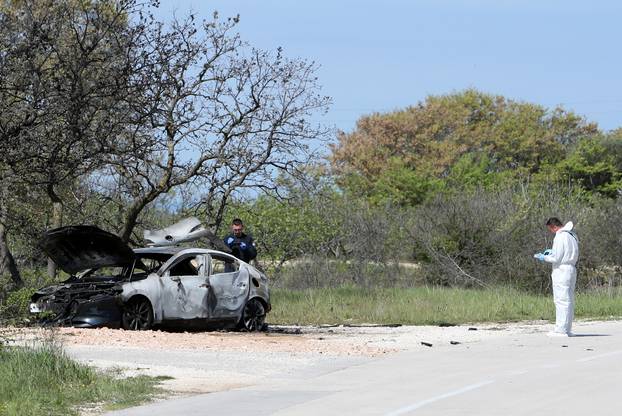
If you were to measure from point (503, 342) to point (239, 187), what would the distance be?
35.0 feet

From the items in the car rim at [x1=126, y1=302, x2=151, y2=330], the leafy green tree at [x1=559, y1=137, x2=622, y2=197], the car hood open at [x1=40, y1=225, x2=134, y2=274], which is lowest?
the car rim at [x1=126, y1=302, x2=151, y2=330]

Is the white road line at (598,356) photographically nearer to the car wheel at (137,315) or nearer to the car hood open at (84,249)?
the car wheel at (137,315)

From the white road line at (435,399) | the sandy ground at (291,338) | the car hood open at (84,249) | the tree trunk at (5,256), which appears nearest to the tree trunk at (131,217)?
the tree trunk at (5,256)

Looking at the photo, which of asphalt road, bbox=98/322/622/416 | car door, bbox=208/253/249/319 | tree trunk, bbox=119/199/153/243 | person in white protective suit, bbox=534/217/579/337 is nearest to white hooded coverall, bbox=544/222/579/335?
person in white protective suit, bbox=534/217/579/337

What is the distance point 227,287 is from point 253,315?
765 mm

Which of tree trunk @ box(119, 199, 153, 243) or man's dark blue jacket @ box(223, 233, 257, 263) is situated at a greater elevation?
A: tree trunk @ box(119, 199, 153, 243)

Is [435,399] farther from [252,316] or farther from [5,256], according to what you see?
[5,256]

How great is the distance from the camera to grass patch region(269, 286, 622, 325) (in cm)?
2617

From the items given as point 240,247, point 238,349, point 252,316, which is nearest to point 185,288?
point 252,316

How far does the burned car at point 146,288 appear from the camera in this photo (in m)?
20.9

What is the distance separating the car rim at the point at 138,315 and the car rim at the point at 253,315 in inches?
76.7

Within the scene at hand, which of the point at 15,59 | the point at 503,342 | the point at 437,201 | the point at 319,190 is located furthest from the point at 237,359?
the point at 437,201

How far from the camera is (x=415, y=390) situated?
43.6ft

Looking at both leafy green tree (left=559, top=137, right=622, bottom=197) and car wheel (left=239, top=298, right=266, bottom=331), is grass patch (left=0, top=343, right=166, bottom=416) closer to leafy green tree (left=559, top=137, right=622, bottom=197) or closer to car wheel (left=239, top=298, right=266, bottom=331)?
car wheel (left=239, top=298, right=266, bottom=331)
